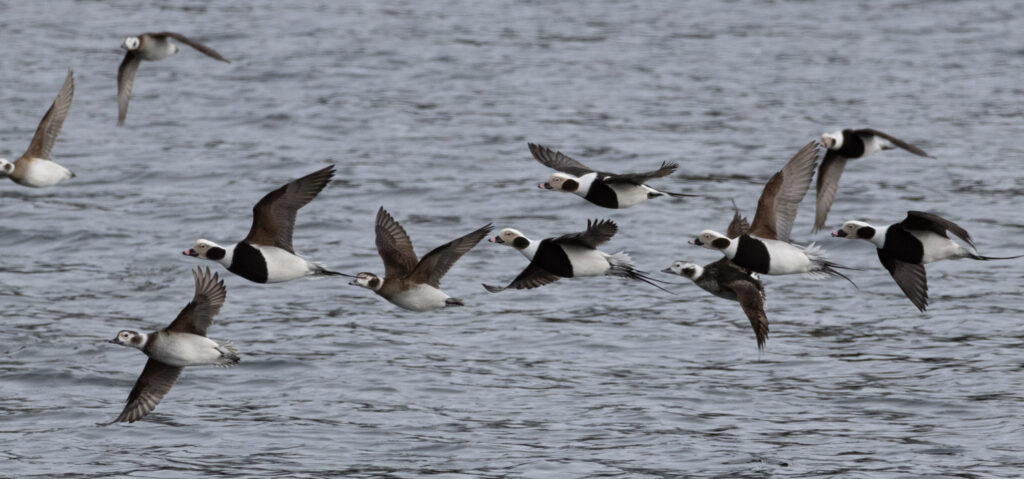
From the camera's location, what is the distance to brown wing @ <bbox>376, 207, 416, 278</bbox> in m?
13.8

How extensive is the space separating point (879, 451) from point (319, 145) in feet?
52.5

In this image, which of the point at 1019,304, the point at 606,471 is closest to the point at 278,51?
the point at 1019,304

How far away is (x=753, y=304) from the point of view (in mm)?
12953

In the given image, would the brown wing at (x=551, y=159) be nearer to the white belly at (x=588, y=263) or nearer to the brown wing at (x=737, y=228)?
the brown wing at (x=737, y=228)

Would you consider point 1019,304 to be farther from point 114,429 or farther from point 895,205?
point 114,429

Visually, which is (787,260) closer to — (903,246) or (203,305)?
(903,246)

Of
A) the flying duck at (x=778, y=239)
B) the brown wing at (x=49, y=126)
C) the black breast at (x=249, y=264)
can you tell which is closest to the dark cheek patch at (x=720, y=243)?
the flying duck at (x=778, y=239)

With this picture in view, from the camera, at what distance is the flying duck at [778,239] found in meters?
13.1

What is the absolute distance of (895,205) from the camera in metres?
25.5

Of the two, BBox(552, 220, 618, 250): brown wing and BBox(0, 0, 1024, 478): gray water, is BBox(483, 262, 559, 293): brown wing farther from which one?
BBox(0, 0, 1024, 478): gray water

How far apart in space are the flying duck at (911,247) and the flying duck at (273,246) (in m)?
4.19

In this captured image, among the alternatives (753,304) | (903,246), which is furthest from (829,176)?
(753,304)

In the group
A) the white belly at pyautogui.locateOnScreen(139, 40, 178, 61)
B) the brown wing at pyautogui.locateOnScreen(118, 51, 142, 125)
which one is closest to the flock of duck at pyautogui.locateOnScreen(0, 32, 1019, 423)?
the brown wing at pyautogui.locateOnScreen(118, 51, 142, 125)

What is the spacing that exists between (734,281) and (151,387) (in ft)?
16.1
